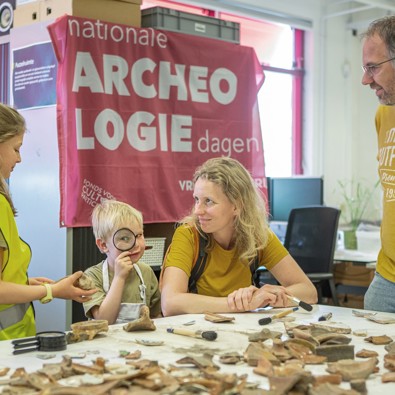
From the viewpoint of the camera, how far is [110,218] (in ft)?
8.80

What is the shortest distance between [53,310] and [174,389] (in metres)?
2.58

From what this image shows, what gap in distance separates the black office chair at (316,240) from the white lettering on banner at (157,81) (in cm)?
109

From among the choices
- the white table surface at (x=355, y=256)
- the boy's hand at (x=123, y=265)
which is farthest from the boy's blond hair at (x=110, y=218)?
the white table surface at (x=355, y=256)

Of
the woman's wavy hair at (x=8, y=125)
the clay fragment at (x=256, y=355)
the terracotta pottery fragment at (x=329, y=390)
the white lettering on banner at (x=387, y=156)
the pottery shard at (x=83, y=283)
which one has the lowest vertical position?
the terracotta pottery fragment at (x=329, y=390)

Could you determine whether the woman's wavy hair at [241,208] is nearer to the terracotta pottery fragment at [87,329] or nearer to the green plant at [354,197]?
the terracotta pottery fragment at [87,329]

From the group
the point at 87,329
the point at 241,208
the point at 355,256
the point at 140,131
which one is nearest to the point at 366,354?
the point at 87,329

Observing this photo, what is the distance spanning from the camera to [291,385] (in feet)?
4.60

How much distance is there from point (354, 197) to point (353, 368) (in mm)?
6280

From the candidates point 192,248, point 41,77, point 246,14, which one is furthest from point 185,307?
point 246,14

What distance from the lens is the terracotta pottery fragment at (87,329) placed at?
1.91 metres

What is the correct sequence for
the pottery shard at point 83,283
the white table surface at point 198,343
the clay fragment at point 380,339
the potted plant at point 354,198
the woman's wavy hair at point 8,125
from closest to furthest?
the white table surface at point 198,343 < the clay fragment at point 380,339 < the pottery shard at point 83,283 < the woman's wavy hair at point 8,125 < the potted plant at point 354,198

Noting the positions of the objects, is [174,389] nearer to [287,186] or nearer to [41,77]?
[41,77]

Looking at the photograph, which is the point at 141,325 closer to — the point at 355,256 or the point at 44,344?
the point at 44,344

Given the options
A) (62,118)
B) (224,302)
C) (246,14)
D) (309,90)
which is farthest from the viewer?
(309,90)
